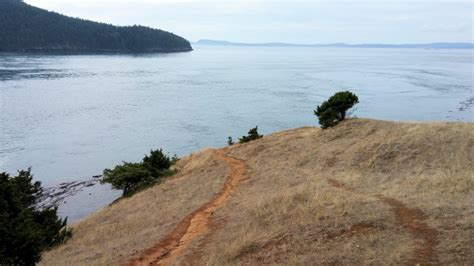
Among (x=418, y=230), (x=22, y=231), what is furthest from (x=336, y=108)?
(x=22, y=231)

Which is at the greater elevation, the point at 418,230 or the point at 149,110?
the point at 418,230

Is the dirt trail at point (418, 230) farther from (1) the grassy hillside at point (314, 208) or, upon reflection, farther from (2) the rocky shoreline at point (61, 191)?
(2) the rocky shoreline at point (61, 191)

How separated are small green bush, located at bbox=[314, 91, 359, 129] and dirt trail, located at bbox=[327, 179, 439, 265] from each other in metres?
15.9

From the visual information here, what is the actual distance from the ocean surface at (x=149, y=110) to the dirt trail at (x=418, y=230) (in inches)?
905

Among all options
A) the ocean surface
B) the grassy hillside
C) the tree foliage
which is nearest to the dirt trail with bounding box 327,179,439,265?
the grassy hillside

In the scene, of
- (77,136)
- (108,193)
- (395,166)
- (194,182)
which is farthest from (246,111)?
(395,166)

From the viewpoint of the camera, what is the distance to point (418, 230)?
42.1ft

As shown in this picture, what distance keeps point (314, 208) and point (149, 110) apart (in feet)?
191

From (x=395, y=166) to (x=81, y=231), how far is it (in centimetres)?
1461

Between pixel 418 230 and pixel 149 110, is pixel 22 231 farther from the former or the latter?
pixel 149 110

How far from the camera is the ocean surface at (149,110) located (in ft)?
153

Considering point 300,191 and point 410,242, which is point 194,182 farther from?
point 410,242

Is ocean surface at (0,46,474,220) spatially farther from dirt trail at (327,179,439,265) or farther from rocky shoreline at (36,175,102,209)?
dirt trail at (327,179,439,265)

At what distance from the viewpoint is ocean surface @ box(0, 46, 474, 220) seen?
153 feet
